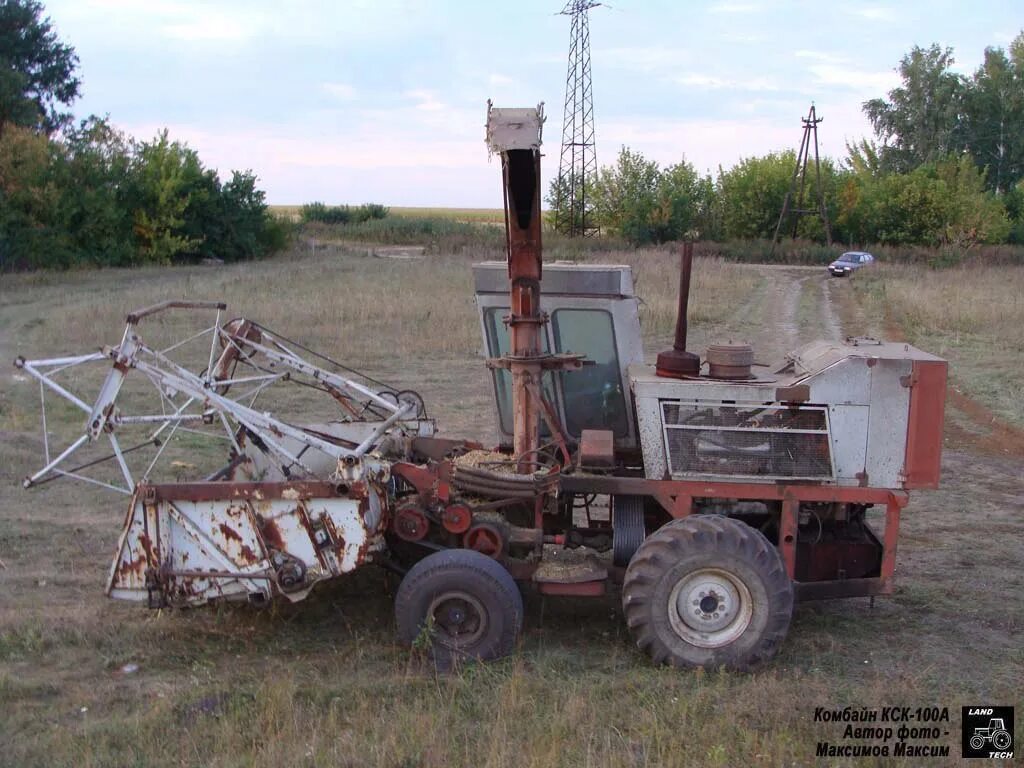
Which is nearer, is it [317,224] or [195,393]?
[195,393]

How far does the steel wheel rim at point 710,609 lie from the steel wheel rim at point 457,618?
1.10 meters

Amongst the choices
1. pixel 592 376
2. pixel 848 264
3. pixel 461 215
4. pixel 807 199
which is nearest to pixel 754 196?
pixel 807 199

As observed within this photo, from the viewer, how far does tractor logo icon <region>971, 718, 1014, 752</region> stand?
5.16m

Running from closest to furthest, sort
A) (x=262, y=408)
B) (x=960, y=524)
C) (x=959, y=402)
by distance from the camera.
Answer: (x=960, y=524)
(x=262, y=408)
(x=959, y=402)

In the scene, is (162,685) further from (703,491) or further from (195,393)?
(703,491)

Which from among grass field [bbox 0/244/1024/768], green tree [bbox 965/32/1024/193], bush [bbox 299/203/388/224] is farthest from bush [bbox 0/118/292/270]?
green tree [bbox 965/32/1024/193]

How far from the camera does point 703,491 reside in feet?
21.2

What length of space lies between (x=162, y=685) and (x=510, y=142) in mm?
3493

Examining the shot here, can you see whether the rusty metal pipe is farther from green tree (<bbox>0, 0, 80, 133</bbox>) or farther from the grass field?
green tree (<bbox>0, 0, 80, 133</bbox>)

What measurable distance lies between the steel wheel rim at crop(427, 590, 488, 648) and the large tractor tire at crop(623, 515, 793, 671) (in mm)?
852

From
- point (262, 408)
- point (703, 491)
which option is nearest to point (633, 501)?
point (703, 491)

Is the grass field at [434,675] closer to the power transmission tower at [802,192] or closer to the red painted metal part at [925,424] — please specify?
the red painted metal part at [925,424]

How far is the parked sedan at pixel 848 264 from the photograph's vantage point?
40.0m

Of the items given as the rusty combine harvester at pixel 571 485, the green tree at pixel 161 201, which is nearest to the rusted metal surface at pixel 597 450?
the rusty combine harvester at pixel 571 485
